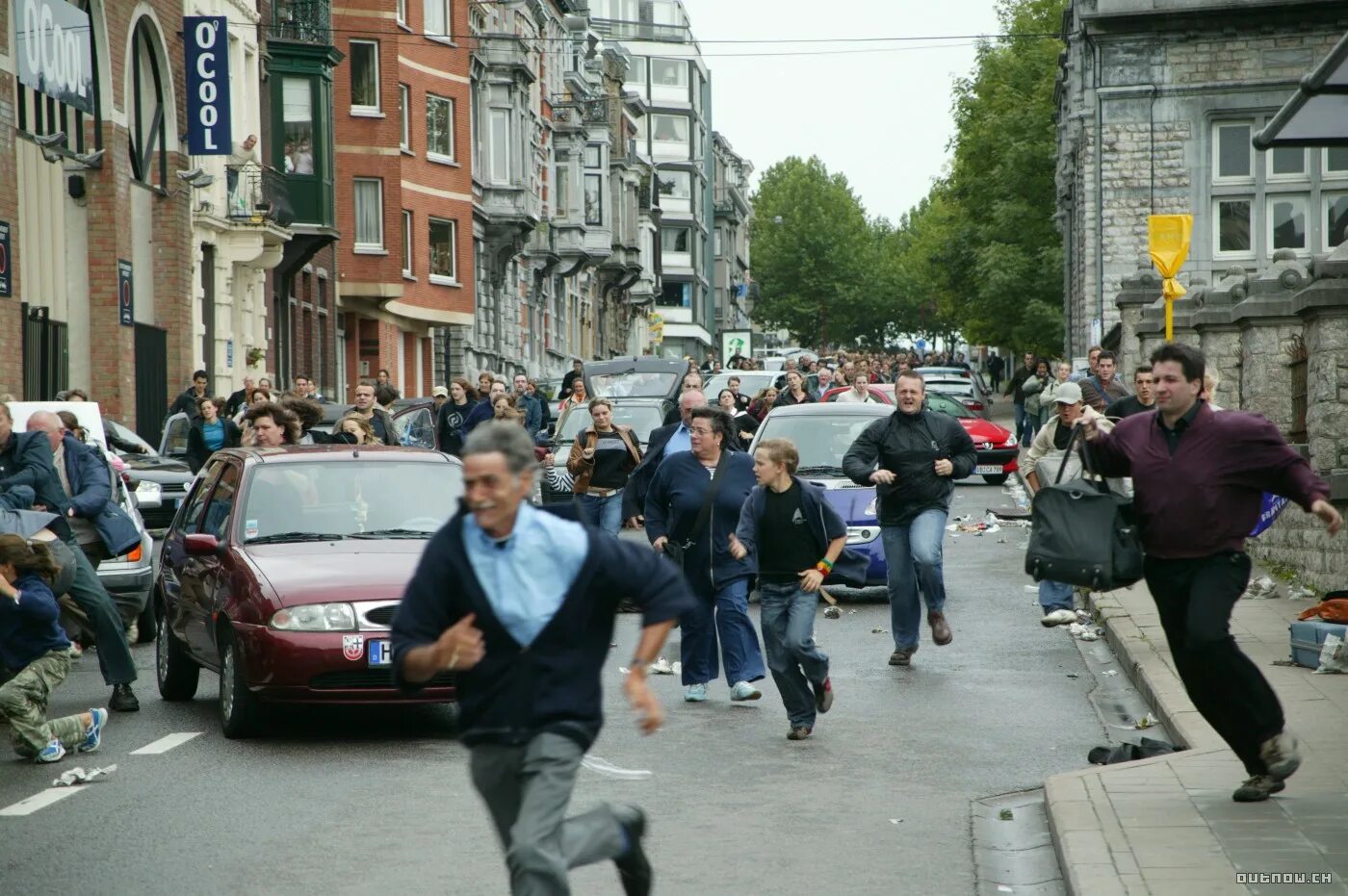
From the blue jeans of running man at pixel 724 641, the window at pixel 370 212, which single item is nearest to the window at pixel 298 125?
the window at pixel 370 212

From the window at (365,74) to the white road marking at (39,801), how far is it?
44.5 metres

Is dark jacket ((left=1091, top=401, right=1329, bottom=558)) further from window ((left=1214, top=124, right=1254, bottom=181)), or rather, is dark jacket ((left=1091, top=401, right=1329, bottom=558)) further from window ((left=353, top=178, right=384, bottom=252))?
window ((left=353, top=178, right=384, bottom=252))

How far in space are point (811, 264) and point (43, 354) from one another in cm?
10135

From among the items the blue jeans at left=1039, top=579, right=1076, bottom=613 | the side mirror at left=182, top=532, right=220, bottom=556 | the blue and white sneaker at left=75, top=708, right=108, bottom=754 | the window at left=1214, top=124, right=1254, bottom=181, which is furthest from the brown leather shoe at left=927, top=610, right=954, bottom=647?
the window at left=1214, top=124, right=1254, bottom=181

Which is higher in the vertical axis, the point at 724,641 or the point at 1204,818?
the point at 724,641

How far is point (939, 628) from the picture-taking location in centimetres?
1420

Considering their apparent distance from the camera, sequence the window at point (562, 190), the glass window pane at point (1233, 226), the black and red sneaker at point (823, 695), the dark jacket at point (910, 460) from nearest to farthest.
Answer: the black and red sneaker at point (823, 695) → the dark jacket at point (910, 460) → the glass window pane at point (1233, 226) → the window at point (562, 190)

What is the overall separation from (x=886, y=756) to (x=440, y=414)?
63.6ft

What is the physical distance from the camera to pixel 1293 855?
7195 mm

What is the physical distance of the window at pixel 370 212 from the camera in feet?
173

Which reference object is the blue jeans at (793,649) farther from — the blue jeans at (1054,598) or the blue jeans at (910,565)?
the blue jeans at (1054,598)

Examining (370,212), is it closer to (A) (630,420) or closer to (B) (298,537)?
(A) (630,420)

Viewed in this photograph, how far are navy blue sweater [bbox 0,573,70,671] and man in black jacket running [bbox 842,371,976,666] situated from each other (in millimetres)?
5341

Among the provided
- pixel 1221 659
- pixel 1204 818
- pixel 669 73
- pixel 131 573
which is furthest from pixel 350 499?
pixel 669 73
